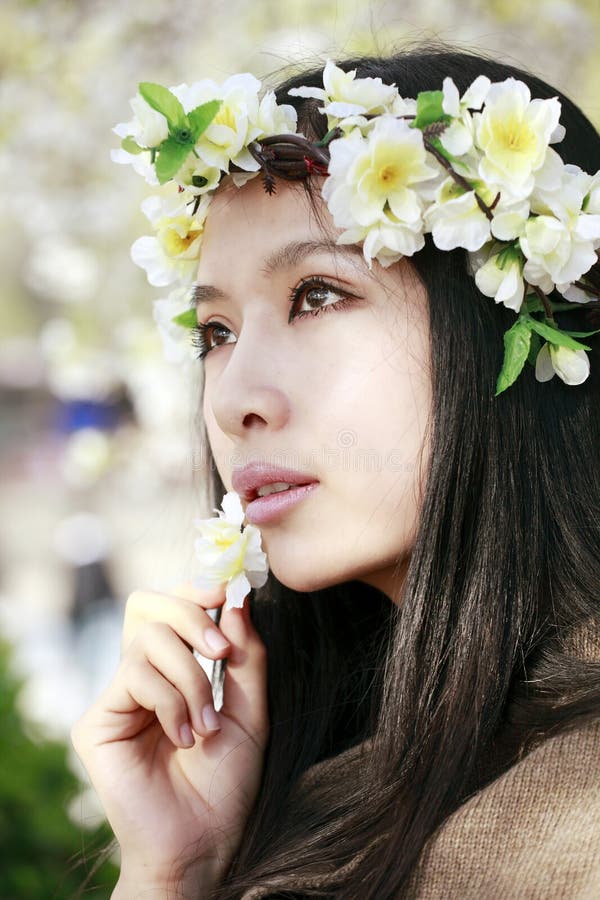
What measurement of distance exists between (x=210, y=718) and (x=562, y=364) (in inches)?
38.4

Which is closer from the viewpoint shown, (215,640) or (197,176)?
(197,176)

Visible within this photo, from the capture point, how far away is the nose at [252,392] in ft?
6.13

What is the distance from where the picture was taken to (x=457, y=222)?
5.91 ft

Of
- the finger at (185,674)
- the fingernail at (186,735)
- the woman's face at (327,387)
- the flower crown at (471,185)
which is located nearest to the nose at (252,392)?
the woman's face at (327,387)

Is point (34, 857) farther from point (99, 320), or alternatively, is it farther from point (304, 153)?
point (99, 320)

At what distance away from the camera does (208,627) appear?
2188 mm

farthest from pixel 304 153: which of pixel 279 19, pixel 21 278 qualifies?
pixel 21 278

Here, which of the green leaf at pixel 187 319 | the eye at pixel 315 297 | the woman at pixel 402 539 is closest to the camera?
the woman at pixel 402 539

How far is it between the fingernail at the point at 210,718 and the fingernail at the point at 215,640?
0.11 m

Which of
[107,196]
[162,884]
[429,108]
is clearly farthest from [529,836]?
[107,196]

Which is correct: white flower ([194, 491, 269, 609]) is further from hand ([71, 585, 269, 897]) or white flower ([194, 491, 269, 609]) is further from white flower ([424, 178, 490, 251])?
white flower ([424, 178, 490, 251])

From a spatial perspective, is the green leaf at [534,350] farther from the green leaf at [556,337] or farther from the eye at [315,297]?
the eye at [315,297]

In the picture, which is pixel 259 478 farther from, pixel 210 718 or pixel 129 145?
pixel 129 145

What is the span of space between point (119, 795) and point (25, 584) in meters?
10.4
